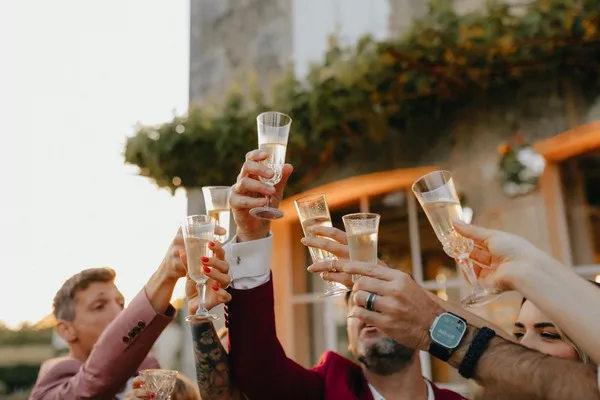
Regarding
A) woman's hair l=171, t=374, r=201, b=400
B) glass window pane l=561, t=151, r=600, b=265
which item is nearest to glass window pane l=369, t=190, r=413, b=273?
glass window pane l=561, t=151, r=600, b=265

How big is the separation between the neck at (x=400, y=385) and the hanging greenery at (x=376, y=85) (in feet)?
7.25

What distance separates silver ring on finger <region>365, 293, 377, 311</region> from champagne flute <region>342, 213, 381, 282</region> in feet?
0.59

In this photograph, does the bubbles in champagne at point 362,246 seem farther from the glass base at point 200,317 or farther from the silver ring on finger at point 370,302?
the glass base at point 200,317

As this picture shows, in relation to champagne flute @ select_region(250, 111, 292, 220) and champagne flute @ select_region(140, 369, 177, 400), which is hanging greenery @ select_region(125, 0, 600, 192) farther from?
champagne flute @ select_region(140, 369, 177, 400)

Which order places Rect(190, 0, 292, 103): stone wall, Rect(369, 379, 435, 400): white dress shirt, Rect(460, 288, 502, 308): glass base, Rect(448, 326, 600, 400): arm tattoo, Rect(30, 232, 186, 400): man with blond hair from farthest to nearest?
Rect(190, 0, 292, 103): stone wall < Rect(369, 379, 435, 400): white dress shirt < Rect(30, 232, 186, 400): man with blond hair < Rect(460, 288, 502, 308): glass base < Rect(448, 326, 600, 400): arm tattoo

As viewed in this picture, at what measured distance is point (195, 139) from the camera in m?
4.53

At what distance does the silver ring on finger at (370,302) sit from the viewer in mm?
1252

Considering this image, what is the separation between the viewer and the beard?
2139mm

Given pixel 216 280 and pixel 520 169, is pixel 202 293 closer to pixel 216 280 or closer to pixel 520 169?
pixel 216 280

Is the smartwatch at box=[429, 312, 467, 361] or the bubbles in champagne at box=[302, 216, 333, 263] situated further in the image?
the bubbles in champagne at box=[302, 216, 333, 263]

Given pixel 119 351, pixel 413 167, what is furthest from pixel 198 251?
pixel 413 167

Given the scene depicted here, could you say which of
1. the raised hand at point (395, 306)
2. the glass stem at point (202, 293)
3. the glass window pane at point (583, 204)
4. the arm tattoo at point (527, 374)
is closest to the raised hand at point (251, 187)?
the glass stem at point (202, 293)

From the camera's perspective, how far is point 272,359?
1713 millimetres

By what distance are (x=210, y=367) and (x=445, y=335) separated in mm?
764
